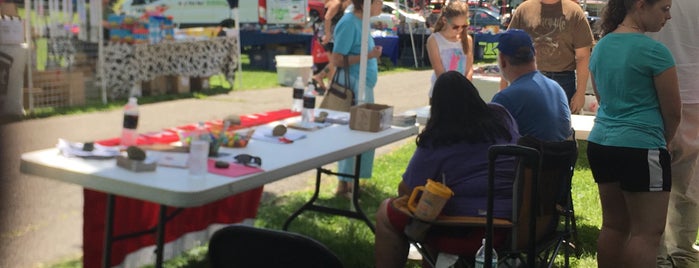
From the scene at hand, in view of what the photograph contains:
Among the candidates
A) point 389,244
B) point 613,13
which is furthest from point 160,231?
point 613,13

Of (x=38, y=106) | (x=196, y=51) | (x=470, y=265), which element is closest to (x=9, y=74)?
(x=38, y=106)

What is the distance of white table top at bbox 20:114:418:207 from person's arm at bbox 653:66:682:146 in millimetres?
1258

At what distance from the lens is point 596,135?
8.98ft

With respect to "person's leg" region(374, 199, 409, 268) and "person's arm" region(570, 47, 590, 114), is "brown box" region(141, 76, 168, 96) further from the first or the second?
"person's arm" region(570, 47, 590, 114)

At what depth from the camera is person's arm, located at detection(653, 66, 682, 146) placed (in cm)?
253

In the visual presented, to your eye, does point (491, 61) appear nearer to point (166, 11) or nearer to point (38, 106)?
point (166, 11)

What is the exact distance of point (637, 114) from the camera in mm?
2607

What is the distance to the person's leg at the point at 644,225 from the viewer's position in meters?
2.67

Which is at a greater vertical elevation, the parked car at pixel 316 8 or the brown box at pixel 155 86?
the parked car at pixel 316 8

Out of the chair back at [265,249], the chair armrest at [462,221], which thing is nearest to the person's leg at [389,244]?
the chair armrest at [462,221]

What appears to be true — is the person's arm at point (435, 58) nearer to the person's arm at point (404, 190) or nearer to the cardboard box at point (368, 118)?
the cardboard box at point (368, 118)

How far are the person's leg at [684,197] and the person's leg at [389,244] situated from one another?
4.53ft

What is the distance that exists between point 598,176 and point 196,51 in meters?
2.43

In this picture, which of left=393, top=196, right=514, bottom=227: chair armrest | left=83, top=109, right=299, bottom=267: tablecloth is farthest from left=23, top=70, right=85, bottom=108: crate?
left=393, top=196, right=514, bottom=227: chair armrest
